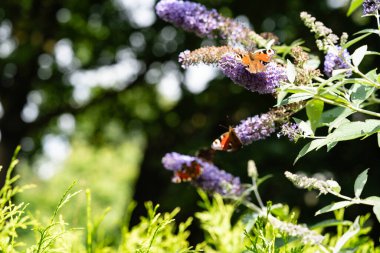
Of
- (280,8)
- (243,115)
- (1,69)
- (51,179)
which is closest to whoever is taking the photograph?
(243,115)

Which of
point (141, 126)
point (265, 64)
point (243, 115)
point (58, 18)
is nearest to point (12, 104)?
point (58, 18)

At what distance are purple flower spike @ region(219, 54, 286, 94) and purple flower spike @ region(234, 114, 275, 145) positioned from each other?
97 millimetres

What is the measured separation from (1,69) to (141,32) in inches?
74.1

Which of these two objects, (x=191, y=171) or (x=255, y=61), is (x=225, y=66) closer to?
(x=255, y=61)

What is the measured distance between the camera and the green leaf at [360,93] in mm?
1160

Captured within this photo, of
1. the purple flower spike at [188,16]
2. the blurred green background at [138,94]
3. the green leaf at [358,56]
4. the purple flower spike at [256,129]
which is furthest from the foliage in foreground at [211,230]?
the blurred green background at [138,94]

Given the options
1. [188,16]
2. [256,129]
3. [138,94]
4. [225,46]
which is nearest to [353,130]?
[256,129]

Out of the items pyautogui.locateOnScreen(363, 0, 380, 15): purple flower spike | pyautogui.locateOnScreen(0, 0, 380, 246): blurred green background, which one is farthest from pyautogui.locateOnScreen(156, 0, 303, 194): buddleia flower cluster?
pyautogui.locateOnScreen(0, 0, 380, 246): blurred green background

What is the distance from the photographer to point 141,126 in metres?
6.36

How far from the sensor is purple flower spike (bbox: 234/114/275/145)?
1.18 metres

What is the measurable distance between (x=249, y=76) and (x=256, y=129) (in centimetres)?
16

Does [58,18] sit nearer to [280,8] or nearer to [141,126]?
[141,126]

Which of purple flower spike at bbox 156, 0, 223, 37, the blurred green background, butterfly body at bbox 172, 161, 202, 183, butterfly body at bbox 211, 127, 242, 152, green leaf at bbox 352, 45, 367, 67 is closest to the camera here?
green leaf at bbox 352, 45, 367, 67

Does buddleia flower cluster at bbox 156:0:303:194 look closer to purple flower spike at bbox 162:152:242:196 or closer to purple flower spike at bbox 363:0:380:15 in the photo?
purple flower spike at bbox 162:152:242:196
